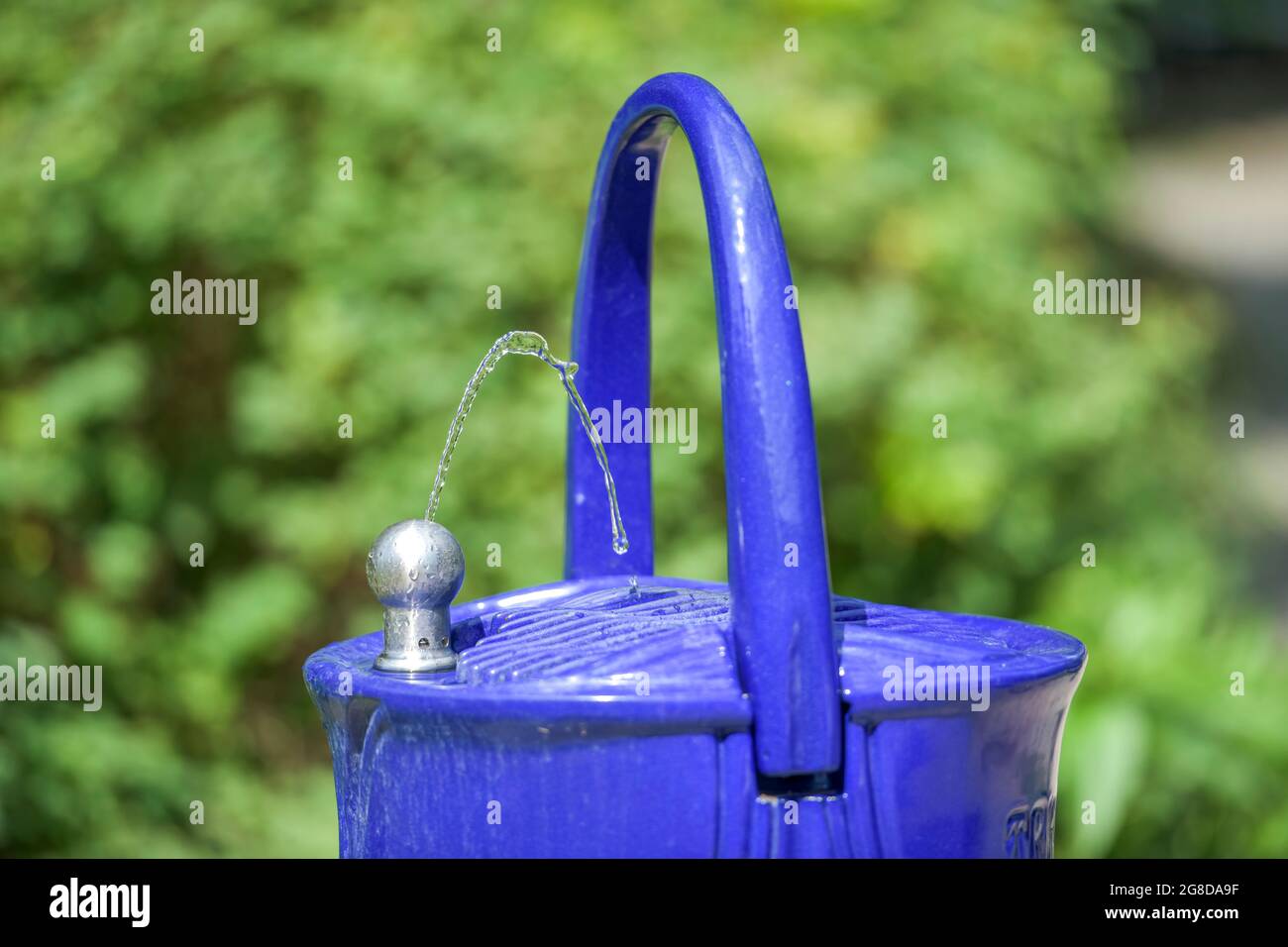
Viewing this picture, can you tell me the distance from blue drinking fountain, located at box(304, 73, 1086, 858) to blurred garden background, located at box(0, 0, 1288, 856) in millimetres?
2168

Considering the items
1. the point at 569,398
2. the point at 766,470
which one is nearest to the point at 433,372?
the point at 569,398

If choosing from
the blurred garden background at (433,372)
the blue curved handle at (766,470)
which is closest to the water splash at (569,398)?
the blue curved handle at (766,470)

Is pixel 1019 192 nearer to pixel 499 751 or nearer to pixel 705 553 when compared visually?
pixel 705 553

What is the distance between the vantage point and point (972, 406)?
3697mm

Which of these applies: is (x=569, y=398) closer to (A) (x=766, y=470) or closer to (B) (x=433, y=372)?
(A) (x=766, y=470)

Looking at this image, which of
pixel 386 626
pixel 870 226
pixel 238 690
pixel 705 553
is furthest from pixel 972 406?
pixel 386 626

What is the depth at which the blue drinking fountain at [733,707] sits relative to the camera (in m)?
1.20

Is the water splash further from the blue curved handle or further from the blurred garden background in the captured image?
the blurred garden background

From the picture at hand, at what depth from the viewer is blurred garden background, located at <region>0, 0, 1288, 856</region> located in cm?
356

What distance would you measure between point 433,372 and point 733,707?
2495 millimetres

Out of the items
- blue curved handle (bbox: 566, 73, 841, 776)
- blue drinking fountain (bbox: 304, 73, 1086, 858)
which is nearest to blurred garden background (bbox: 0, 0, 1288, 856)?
blue drinking fountain (bbox: 304, 73, 1086, 858)

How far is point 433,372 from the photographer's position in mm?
3578

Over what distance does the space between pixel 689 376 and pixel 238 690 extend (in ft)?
4.70

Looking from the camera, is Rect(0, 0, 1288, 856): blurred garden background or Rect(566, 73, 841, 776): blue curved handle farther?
Rect(0, 0, 1288, 856): blurred garden background
